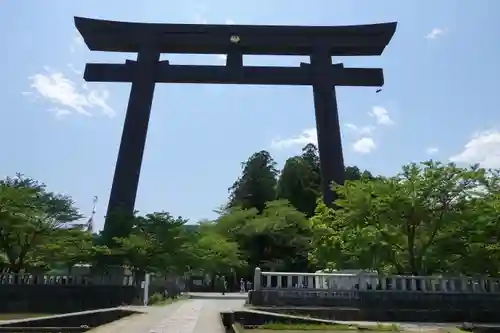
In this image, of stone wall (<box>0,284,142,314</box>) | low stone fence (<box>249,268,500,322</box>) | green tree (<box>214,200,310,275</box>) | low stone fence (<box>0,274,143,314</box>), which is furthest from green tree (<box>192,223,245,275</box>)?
low stone fence (<box>249,268,500,322</box>)

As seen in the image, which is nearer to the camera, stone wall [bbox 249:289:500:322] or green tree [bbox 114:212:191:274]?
stone wall [bbox 249:289:500:322]

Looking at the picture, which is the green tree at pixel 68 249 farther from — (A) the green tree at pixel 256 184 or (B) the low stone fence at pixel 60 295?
(A) the green tree at pixel 256 184

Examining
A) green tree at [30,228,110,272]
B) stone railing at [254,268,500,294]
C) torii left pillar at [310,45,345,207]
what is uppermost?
torii left pillar at [310,45,345,207]

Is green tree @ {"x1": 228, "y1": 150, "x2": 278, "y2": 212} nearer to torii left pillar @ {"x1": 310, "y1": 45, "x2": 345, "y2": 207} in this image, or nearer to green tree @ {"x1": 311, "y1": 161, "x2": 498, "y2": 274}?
torii left pillar @ {"x1": 310, "y1": 45, "x2": 345, "y2": 207}

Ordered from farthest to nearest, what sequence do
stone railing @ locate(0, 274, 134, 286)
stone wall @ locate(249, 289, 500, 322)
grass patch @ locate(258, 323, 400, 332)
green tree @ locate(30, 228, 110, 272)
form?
green tree @ locate(30, 228, 110, 272), stone railing @ locate(0, 274, 134, 286), stone wall @ locate(249, 289, 500, 322), grass patch @ locate(258, 323, 400, 332)

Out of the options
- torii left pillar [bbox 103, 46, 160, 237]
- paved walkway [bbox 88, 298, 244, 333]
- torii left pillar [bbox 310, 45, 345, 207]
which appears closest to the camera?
paved walkway [bbox 88, 298, 244, 333]

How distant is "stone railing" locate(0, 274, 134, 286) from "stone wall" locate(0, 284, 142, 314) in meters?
0.39

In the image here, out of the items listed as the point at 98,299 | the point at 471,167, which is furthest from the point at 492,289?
the point at 98,299

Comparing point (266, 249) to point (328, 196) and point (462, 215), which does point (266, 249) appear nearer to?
point (328, 196)

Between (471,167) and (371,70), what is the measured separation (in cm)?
927

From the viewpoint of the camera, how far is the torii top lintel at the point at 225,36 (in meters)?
25.6

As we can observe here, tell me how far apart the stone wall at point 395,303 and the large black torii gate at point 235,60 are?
9.19m

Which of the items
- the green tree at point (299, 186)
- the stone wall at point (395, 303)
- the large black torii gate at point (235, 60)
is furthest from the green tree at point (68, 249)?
the green tree at point (299, 186)

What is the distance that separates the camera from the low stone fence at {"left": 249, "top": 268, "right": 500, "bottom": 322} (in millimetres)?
16484
